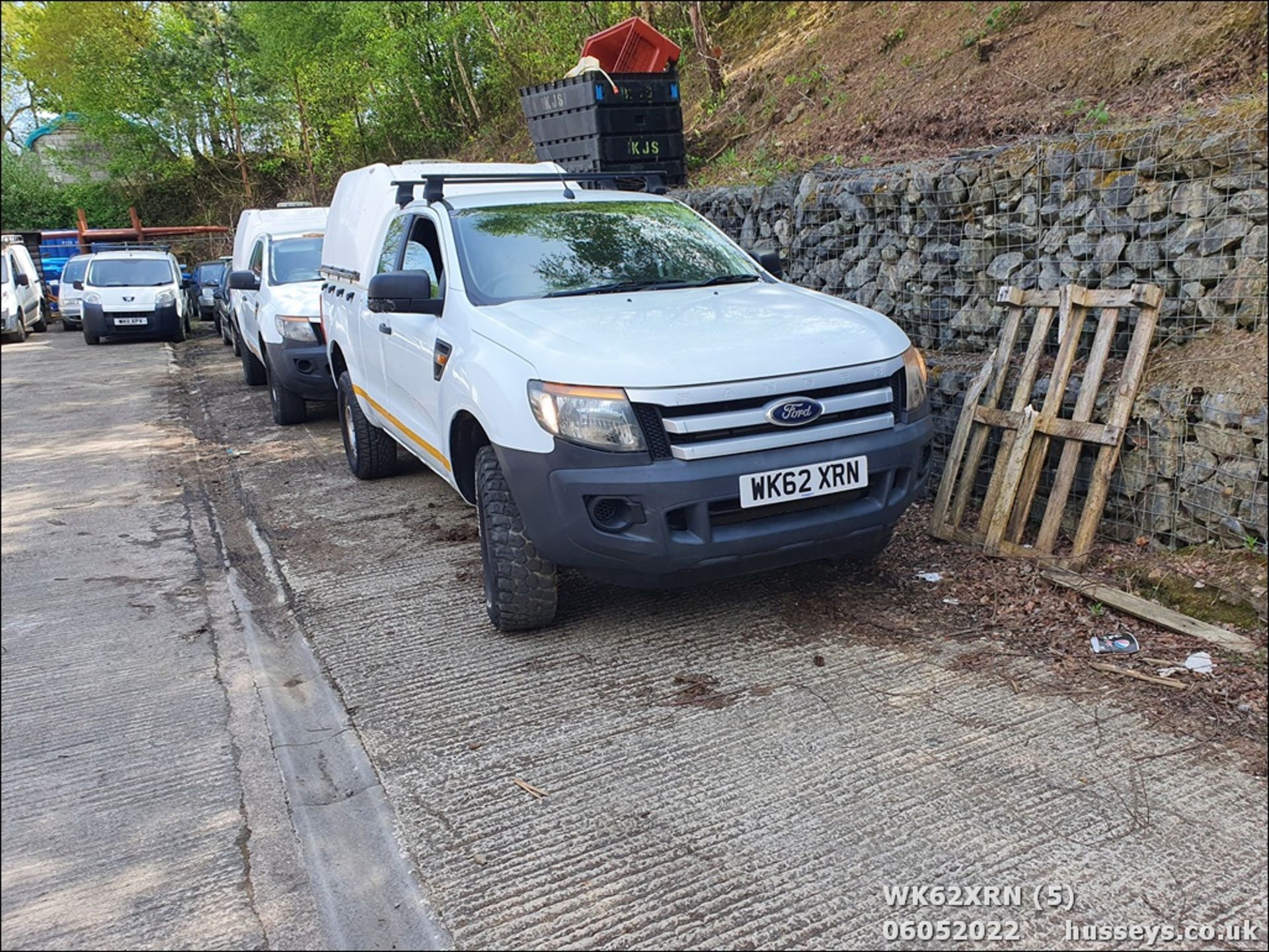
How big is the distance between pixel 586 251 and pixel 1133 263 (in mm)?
2754

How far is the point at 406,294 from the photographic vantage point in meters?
4.77

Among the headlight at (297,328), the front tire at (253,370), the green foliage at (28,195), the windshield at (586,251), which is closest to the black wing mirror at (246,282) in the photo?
the headlight at (297,328)

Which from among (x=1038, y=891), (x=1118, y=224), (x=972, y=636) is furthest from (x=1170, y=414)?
(x=1038, y=891)

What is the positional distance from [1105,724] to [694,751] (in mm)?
1448

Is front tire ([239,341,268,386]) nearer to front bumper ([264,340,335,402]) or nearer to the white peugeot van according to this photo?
front bumper ([264,340,335,402])

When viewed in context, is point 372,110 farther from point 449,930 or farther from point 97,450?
point 449,930

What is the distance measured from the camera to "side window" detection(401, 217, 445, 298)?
16.9 ft

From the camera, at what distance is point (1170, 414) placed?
177 inches

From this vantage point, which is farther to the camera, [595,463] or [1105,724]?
[595,463]

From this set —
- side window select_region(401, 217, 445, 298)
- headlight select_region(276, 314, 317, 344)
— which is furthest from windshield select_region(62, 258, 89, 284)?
side window select_region(401, 217, 445, 298)

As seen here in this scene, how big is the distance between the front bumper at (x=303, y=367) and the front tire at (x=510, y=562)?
5.26 meters

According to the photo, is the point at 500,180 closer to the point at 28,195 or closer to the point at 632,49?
the point at 28,195

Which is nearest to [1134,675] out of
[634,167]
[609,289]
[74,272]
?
[609,289]

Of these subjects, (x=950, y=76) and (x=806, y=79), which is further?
(x=806, y=79)
